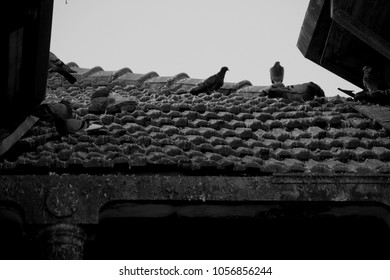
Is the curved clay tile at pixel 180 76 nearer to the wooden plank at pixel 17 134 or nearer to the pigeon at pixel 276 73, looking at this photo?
the pigeon at pixel 276 73

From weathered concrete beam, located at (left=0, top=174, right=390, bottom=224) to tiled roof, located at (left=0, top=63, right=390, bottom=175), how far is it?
10 centimetres

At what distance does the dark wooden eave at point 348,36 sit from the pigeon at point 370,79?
15 centimetres

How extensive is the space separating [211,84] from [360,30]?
165 centimetres

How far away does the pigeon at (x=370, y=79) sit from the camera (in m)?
9.60

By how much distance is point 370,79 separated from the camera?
9.66 metres

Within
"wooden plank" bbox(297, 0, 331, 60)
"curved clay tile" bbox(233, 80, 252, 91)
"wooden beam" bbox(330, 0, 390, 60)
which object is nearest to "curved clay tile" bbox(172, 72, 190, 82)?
"curved clay tile" bbox(233, 80, 252, 91)

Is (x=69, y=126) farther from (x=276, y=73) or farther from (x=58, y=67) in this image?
(x=276, y=73)

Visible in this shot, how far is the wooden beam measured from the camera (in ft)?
30.8

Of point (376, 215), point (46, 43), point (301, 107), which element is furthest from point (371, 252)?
point (46, 43)

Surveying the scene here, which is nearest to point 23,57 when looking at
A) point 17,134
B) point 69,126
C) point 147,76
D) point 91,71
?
point 17,134

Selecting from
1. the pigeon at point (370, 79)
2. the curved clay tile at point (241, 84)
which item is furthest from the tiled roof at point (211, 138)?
the pigeon at point (370, 79)
